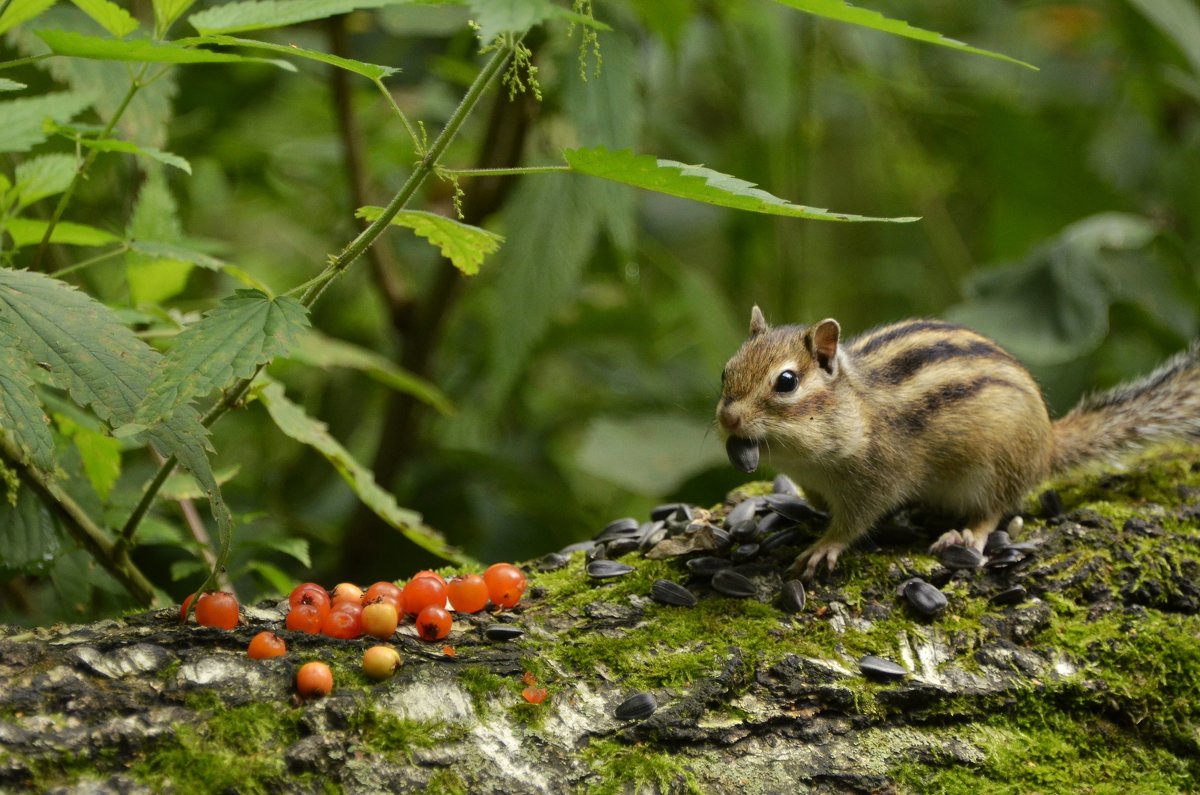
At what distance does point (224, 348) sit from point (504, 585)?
74 cm

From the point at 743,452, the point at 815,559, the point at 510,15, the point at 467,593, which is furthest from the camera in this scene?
the point at 743,452

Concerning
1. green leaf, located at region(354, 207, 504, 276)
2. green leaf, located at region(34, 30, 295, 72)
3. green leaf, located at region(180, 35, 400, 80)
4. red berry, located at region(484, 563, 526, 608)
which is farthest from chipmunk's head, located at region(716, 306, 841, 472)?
green leaf, located at region(34, 30, 295, 72)

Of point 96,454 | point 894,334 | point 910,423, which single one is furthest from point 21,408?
point 894,334

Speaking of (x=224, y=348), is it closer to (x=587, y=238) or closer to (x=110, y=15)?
(x=110, y=15)

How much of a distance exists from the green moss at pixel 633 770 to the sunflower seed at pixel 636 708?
0.05m

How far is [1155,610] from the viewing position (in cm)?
233

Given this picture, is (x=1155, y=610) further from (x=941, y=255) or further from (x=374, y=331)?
(x=941, y=255)

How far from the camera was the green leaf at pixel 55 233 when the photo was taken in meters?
2.20

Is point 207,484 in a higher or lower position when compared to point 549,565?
higher

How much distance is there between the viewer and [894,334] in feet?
9.77

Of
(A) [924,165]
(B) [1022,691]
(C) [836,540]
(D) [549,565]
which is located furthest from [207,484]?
(A) [924,165]

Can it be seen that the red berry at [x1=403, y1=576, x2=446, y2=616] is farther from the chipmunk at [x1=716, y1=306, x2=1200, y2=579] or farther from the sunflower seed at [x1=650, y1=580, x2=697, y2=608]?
the chipmunk at [x1=716, y1=306, x2=1200, y2=579]

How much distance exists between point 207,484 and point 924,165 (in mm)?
5470

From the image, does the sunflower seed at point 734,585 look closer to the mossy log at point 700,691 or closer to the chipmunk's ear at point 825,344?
the mossy log at point 700,691
